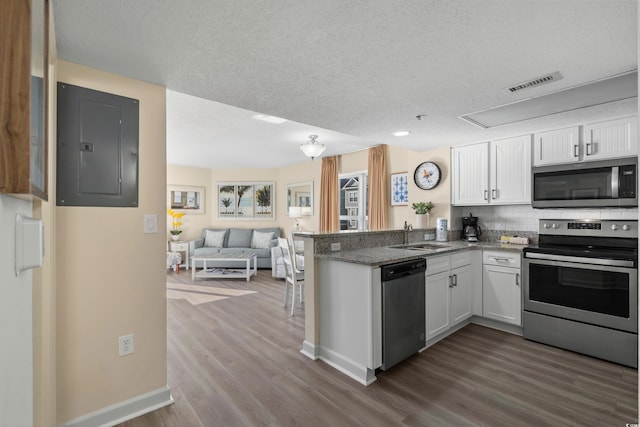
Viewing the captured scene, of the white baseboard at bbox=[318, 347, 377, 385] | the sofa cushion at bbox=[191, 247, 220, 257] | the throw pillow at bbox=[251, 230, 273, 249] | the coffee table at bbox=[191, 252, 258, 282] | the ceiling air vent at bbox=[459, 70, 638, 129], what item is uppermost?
the ceiling air vent at bbox=[459, 70, 638, 129]

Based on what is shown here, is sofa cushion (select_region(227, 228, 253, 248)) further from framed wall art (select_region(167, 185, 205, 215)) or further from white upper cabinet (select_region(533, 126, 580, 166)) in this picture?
white upper cabinet (select_region(533, 126, 580, 166))

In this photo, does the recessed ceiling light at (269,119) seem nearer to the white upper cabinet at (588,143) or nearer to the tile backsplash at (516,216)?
the tile backsplash at (516,216)

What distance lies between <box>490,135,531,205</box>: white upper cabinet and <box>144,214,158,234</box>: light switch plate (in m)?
3.61

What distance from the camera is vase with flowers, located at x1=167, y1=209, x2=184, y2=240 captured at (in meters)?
6.95

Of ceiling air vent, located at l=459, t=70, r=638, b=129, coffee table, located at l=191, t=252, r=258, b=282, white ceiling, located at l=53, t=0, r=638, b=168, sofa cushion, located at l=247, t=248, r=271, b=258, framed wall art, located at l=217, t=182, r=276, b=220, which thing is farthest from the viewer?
framed wall art, located at l=217, t=182, r=276, b=220

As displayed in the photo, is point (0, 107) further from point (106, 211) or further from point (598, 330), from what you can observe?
point (598, 330)

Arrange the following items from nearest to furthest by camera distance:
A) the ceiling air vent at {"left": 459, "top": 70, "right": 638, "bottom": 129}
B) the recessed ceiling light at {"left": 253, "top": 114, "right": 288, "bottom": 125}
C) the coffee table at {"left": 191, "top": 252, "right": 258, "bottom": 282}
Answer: the ceiling air vent at {"left": 459, "top": 70, "right": 638, "bottom": 129} → the recessed ceiling light at {"left": 253, "top": 114, "right": 288, "bottom": 125} → the coffee table at {"left": 191, "top": 252, "right": 258, "bottom": 282}

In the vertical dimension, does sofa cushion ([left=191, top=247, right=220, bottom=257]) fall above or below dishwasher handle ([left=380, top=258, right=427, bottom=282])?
below

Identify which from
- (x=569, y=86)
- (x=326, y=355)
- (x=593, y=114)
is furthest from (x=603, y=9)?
(x=326, y=355)

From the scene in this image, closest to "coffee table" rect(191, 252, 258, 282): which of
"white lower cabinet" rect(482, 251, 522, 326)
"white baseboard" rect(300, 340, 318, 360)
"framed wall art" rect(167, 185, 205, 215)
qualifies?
"framed wall art" rect(167, 185, 205, 215)

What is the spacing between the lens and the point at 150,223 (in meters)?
2.02

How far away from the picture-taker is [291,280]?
400 cm

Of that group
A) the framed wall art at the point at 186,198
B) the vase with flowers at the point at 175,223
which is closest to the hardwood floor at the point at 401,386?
the vase with flowers at the point at 175,223

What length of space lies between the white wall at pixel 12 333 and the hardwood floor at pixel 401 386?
1.40m
